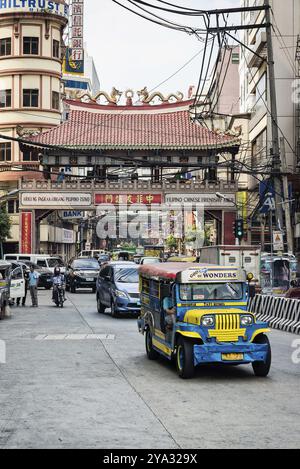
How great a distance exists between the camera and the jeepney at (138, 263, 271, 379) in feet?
43.2

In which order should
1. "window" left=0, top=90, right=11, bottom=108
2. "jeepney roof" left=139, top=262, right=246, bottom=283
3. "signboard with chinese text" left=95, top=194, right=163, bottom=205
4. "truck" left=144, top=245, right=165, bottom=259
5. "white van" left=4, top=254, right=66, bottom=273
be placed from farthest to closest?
"truck" left=144, top=245, right=165, bottom=259 < "window" left=0, top=90, right=11, bottom=108 < "signboard with chinese text" left=95, top=194, right=163, bottom=205 < "white van" left=4, top=254, right=66, bottom=273 < "jeepney roof" left=139, top=262, right=246, bottom=283

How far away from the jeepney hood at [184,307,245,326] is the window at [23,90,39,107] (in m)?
58.3

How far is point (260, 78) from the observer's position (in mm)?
60156

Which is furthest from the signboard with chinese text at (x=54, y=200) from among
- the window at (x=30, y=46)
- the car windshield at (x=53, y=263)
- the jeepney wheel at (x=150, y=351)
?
the jeepney wheel at (x=150, y=351)

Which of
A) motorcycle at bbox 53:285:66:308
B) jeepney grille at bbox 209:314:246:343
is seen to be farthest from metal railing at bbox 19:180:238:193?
jeepney grille at bbox 209:314:246:343

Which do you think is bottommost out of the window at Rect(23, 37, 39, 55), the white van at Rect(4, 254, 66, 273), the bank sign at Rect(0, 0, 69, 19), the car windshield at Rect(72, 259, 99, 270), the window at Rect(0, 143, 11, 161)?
the car windshield at Rect(72, 259, 99, 270)

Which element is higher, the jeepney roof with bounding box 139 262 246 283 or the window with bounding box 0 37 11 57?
the window with bounding box 0 37 11 57

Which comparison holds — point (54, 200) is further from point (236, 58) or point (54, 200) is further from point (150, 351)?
point (236, 58)

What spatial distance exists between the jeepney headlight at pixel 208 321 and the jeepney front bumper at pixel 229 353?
345mm

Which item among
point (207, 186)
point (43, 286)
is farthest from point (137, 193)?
point (43, 286)

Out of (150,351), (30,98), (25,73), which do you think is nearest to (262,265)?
(150,351)

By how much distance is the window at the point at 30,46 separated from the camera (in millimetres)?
69750

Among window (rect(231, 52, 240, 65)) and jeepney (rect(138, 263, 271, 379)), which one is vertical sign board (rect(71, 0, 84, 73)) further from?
jeepney (rect(138, 263, 271, 379))

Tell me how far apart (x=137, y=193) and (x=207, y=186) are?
16.5 ft
